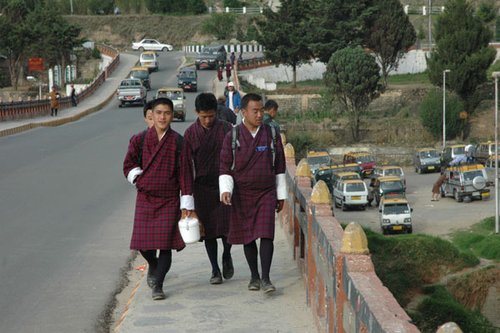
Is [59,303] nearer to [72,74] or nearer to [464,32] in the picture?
[464,32]

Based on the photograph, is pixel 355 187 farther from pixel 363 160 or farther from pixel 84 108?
pixel 84 108

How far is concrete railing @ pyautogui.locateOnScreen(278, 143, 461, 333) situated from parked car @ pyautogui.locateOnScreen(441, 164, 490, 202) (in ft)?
136

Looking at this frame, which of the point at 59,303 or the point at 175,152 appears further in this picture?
the point at 59,303

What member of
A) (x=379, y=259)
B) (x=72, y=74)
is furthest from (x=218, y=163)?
(x=72, y=74)

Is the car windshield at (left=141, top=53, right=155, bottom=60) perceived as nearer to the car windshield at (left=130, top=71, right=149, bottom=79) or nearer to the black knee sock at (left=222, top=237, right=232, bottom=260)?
the car windshield at (left=130, top=71, right=149, bottom=79)

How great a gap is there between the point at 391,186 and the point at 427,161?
1182cm

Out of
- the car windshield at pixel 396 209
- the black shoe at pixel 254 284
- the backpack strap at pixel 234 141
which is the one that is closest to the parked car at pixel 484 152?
the car windshield at pixel 396 209

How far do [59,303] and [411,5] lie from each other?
372ft

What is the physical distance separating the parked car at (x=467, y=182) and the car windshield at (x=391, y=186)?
278cm

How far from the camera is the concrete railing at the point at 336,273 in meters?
5.26

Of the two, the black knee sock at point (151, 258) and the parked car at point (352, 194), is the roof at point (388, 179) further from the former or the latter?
the black knee sock at point (151, 258)

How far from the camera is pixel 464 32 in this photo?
246 ft

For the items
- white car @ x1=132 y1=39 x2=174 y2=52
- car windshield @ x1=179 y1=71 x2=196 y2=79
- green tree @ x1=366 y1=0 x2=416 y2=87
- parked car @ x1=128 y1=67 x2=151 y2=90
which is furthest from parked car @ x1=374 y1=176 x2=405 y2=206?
white car @ x1=132 y1=39 x2=174 y2=52

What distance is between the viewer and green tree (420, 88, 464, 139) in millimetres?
69062
